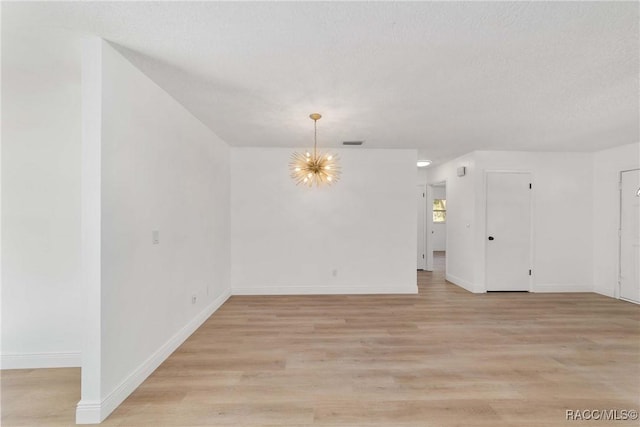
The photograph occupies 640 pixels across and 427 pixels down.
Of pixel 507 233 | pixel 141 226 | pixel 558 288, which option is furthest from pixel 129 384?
pixel 558 288

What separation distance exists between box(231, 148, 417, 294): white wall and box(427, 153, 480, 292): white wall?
1.17 m

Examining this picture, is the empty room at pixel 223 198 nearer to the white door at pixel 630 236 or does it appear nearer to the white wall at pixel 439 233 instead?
the white door at pixel 630 236

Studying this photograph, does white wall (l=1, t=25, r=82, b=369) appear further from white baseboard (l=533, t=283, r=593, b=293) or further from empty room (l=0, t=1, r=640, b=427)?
white baseboard (l=533, t=283, r=593, b=293)

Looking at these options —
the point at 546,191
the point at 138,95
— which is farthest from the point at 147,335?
the point at 546,191

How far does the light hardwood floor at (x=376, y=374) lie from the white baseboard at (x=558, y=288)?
1.15m

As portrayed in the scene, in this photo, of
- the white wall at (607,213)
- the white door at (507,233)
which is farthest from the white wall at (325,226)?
the white wall at (607,213)

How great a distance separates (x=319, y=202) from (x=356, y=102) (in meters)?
2.35

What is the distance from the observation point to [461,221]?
564cm

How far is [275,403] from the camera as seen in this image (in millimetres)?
2105

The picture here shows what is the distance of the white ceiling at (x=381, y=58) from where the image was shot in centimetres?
164

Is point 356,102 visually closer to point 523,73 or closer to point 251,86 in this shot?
point 251,86

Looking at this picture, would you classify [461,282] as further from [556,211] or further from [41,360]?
[41,360]

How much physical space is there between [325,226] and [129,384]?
3468 millimetres

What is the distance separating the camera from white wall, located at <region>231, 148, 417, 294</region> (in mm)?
4996
